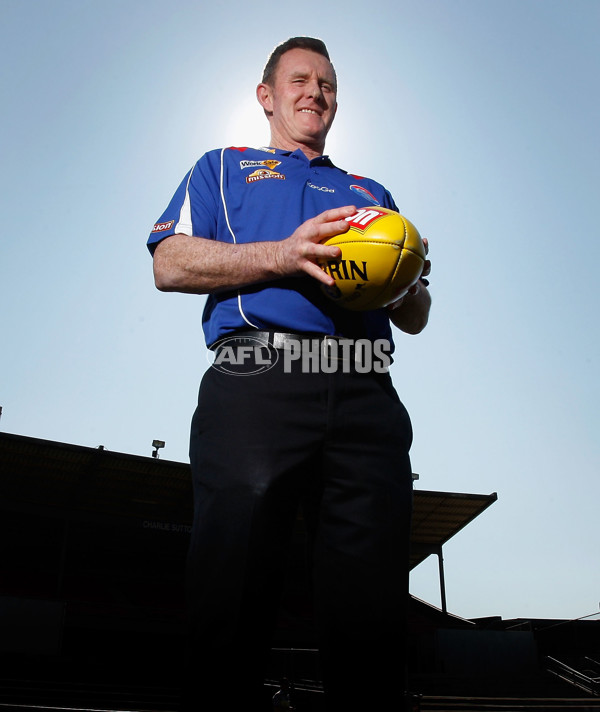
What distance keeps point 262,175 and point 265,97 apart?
0.49 m

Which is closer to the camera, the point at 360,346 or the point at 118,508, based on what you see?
the point at 360,346

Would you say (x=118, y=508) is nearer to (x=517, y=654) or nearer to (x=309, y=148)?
(x=517, y=654)

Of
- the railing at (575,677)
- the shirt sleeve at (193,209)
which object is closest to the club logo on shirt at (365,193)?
the shirt sleeve at (193,209)

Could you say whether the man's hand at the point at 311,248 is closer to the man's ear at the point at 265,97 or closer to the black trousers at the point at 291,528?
the black trousers at the point at 291,528

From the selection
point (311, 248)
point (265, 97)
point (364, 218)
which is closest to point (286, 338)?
point (311, 248)

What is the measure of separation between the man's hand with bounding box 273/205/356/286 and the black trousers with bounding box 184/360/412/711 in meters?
0.24

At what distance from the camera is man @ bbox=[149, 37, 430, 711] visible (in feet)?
4.26

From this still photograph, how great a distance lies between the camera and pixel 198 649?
127cm

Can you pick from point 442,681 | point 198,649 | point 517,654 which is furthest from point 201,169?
point 517,654

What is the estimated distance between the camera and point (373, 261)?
1.52 m

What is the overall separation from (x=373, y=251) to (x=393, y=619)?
887 millimetres

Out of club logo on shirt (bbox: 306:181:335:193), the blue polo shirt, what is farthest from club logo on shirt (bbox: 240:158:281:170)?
club logo on shirt (bbox: 306:181:335:193)

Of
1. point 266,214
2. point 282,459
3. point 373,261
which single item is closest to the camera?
point 282,459

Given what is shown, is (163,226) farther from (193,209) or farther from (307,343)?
(307,343)
